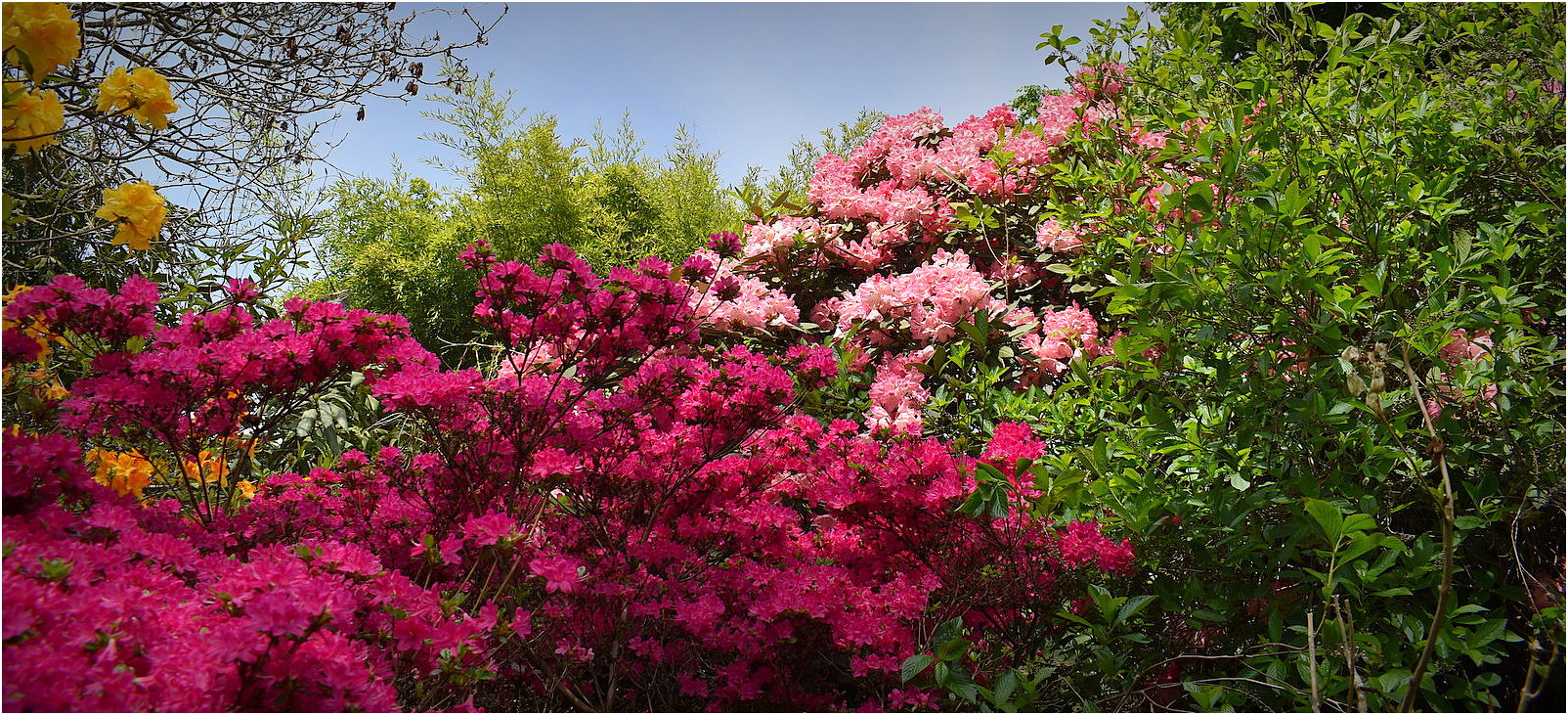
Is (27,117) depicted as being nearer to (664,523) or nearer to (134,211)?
(134,211)

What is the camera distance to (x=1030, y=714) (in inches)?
47.8

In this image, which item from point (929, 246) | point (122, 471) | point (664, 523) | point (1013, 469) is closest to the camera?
point (1013, 469)

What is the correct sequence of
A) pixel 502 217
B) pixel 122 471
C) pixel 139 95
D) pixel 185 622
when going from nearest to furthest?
pixel 185 622
pixel 139 95
pixel 122 471
pixel 502 217

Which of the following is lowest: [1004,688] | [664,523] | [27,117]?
[1004,688]

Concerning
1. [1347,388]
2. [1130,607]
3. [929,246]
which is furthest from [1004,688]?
[929,246]

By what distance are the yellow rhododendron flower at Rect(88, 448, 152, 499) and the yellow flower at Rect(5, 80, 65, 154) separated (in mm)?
990

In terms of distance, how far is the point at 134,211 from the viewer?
1.29 m

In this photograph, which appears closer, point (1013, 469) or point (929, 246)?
point (1013, 469)

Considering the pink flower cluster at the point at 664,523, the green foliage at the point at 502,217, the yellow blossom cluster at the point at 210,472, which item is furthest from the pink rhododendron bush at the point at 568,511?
the green foliage at the point at 502,217

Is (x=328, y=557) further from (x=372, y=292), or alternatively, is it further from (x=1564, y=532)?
(x=372, y=292)

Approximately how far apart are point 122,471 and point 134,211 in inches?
37.4

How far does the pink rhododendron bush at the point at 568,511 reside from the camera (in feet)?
3.57

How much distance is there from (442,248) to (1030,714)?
7136 mm

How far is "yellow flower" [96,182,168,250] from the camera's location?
4.20ft
